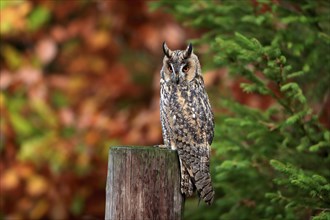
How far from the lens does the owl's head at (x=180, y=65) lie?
13.0 feet

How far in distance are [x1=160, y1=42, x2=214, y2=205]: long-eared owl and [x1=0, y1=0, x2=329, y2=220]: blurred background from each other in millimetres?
2993

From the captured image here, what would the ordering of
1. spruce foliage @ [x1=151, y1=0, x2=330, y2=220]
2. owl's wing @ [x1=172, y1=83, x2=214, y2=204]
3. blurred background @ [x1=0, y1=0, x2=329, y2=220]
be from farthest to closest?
blurred background @ [x1=0, y1=0, x2=329, y2=220] < spruce foliage @ [x1=151, y1=0, x2=330, y2=220] < owl's wing @ [x1=172, y1=83, x2=214, y2=204]

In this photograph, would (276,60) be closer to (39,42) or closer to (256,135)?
(256,135)

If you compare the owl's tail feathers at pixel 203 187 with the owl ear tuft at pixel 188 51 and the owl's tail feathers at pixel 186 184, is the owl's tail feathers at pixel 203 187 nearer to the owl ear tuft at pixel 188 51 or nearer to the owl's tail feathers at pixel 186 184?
the owl's tail feathers at pixel 186 184

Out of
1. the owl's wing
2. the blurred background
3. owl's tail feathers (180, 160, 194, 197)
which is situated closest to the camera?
owl's tail feathers (180, 160, 194, 197)

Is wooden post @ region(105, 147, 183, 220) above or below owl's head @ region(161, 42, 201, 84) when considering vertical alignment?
below

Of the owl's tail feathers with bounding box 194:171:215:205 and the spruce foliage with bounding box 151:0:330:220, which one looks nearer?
the owl's tail feathers with bounding box 194:171:215:205

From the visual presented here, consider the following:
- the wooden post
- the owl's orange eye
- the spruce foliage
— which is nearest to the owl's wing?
the owl's orange eye

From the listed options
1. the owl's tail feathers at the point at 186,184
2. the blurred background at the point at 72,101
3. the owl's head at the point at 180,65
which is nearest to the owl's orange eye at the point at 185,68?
the owl's head at the point at 180,65

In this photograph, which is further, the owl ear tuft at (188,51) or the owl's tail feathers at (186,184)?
the owl ear tuft at (188,51)

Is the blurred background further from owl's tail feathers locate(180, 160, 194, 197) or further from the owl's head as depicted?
owl's tail feathers locate(180, 160, 194, 197)

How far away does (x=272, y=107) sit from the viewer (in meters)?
5.06

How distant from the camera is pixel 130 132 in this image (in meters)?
7.87

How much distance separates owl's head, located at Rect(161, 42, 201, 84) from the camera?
13.0ft
